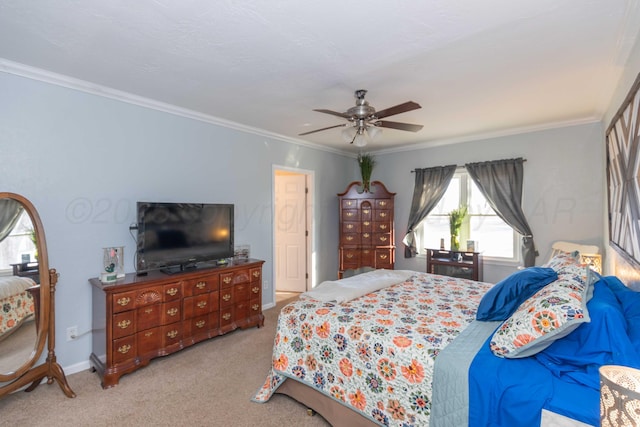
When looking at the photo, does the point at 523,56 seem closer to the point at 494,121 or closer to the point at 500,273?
the point at 494,121

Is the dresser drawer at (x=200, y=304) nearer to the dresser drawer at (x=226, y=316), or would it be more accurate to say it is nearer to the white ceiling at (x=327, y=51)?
the dresser drawer at (x=226, y=316)

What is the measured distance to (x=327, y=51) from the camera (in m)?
2.19

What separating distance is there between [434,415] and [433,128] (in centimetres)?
359

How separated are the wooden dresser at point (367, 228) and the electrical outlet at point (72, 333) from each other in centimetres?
356

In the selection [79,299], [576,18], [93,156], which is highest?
[576,18]

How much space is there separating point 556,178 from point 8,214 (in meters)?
5.72

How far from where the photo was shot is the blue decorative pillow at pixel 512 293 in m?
1.89

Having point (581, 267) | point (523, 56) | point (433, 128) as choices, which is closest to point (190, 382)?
point (581, 267)

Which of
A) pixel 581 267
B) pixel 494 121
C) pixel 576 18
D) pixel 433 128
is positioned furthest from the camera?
pixel 433 128

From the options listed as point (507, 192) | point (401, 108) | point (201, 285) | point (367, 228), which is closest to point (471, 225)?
point (507, 192)

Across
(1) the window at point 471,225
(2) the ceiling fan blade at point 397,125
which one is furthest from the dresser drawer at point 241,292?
(1) the window at point 471,225

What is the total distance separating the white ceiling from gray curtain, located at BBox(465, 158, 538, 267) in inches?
39.3

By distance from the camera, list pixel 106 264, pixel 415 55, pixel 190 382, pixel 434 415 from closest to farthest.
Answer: pixel 434 415 → pixel 415 55 → pixel 190 382 → pixel 106 264

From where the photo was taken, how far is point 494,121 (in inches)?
152
